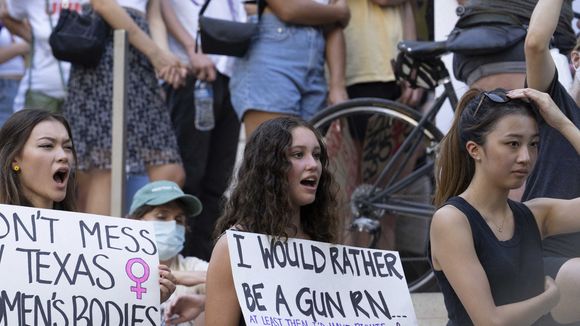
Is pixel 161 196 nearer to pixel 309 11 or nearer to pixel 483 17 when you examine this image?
pixel 309 11

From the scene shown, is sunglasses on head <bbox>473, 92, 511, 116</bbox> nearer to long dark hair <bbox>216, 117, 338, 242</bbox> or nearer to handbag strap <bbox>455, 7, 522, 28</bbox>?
long dark hair <bbox>216, 117, 338, 242</bbox>

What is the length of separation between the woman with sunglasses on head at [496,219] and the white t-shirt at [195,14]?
3239 millimetres

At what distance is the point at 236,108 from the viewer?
22.8ft

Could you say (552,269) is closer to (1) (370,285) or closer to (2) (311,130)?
(1) (370,285)

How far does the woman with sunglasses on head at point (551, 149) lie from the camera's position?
183 inches

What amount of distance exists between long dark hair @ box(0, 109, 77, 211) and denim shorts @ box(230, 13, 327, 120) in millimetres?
1994

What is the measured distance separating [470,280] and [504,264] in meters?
0.16

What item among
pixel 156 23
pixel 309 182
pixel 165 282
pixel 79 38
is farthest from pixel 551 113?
pixel 156 23

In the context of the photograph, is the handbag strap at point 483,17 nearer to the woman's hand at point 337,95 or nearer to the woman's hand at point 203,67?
the woman's hand at point 337,95

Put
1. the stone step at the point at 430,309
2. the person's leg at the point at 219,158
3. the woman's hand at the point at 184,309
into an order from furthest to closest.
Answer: the person's leg at the point at 219,158, the stone step at the point at 430,309, the woman's hand at the point at 184,309

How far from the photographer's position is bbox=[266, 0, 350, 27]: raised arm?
682 centimetres

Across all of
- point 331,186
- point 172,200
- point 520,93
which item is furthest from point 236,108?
point 520,93

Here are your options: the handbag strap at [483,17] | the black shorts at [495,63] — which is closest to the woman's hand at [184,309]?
the black shorts at [495,63]

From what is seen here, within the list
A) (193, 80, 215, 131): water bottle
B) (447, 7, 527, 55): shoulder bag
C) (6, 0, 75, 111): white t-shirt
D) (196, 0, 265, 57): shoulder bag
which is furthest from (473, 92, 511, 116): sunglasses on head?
(6, 0, 75, 111): white t-shirt
